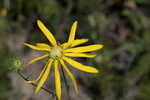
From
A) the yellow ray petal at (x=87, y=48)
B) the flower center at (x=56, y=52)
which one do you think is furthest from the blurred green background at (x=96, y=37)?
the yellow ray petal at (x=87, y=48)

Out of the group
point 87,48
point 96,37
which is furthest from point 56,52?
point 96,37

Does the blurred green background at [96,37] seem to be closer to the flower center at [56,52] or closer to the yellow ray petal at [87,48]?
the flower center at [56,52]

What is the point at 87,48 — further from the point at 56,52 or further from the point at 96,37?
the point at 96,37

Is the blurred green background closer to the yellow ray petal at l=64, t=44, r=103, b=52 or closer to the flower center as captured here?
the flower center

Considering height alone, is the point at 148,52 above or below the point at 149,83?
above

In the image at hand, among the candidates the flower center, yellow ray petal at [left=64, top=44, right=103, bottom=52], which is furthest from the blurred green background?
yellow ray petal at [left=64, top=44, right=103, bottom=52]

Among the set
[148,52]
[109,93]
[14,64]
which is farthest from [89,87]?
[14,64]

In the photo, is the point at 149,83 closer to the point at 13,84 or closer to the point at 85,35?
the point at 85,35

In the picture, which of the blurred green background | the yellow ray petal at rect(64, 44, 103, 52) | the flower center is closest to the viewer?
the yellow ray petal at rect(64, 44, 103, 52)
